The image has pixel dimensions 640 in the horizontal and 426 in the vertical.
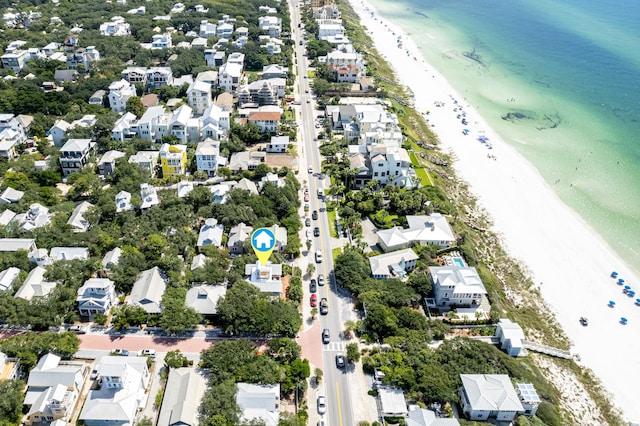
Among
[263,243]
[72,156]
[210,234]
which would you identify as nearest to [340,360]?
[263,243]

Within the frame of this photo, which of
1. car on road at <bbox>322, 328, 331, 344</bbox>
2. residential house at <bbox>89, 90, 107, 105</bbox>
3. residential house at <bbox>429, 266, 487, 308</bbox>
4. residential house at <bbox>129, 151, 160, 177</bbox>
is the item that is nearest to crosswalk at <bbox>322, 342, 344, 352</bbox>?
car on road at <bbox>322, 328, 331, 344</bbox>

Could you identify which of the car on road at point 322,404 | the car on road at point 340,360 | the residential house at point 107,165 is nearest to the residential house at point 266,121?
the residential house at point 107,165

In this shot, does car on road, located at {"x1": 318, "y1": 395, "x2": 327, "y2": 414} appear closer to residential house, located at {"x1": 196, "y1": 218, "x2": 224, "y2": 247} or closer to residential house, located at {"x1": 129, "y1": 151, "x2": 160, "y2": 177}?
residential house, located at {"x1": 196, "y1": 218, "x2": 224, "y2": 247}

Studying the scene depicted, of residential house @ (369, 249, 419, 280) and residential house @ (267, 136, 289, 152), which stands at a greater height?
residential house @ (267, 136, 289, 152)

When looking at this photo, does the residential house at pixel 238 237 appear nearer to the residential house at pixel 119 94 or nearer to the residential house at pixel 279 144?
the residential house at pixel 279 144

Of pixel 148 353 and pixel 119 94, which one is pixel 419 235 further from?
pixel 119 94
